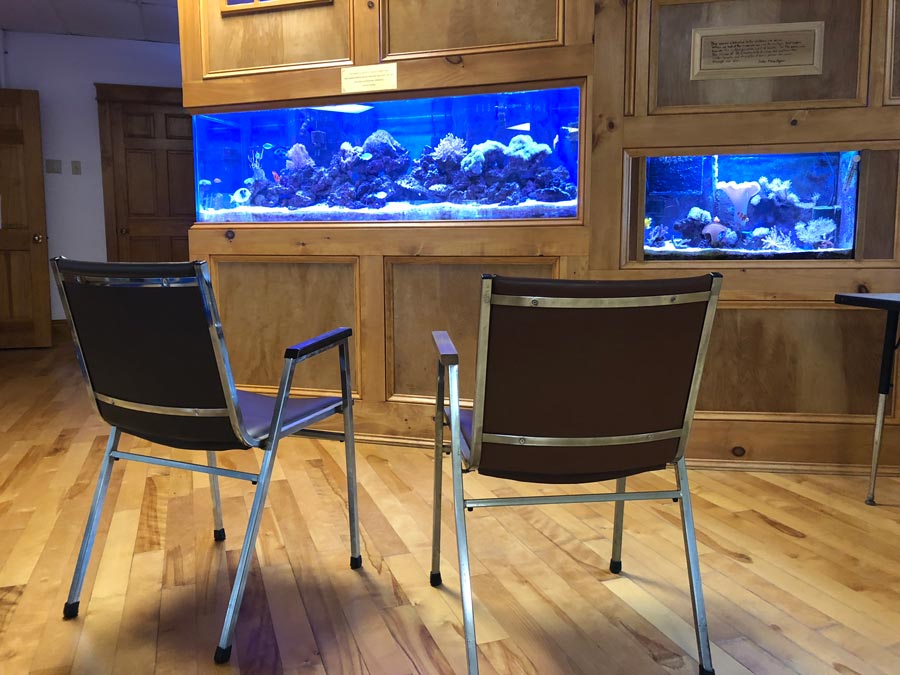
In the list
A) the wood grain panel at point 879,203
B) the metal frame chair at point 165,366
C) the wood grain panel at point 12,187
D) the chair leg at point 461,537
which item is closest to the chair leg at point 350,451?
the metal frame chair at point 165,366

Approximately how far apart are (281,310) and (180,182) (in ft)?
12.6

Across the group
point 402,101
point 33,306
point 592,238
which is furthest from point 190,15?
point 33,306

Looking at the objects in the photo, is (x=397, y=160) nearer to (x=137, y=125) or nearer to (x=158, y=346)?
(x=158, y=346)

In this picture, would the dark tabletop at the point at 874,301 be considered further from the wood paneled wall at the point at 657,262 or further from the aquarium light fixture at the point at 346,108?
the aquarium light fixture at the point at 346,108

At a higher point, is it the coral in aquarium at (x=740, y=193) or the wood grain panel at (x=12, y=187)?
the wood grain panel at (x=12, y=187)

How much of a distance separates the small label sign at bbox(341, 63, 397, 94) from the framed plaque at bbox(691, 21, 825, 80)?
1.18 m

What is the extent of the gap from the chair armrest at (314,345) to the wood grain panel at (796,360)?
5.42 feet

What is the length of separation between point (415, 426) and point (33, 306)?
4.16 meters

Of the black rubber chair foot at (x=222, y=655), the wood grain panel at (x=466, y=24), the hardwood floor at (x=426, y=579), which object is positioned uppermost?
the wood grain panel at (x=466, y=24)

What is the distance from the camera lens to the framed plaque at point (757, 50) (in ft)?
8.66

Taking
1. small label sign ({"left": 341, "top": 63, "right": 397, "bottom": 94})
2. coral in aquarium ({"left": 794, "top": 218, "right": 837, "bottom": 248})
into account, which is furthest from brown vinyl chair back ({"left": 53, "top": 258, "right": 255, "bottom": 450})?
coral in aquarium ({"left": 794, "top": 218, "right": 837, "bottom": 248})

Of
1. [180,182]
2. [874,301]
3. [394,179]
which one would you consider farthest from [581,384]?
[180,182]

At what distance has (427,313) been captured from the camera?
3.09 m

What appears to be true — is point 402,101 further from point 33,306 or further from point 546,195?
point 33,306
